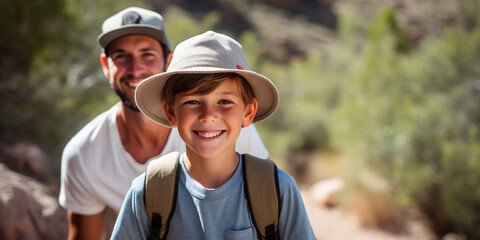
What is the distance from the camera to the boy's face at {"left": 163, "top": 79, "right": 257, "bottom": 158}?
4.08 feet

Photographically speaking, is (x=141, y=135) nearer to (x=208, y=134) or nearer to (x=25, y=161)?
(x=208, y=134)

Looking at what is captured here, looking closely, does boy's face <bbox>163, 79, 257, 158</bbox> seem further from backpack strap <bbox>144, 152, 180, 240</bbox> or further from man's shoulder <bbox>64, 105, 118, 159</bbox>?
man's shoulder <bbox>64, 105, 118, 159</bbox>

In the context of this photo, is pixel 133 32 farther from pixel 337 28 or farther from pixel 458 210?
pixel 337 28

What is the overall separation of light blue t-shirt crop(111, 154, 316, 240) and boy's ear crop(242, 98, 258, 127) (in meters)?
0.23

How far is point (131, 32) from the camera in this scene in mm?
1941

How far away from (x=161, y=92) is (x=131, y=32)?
646 mm

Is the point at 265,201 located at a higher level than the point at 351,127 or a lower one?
lower

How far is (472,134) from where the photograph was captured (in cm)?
614

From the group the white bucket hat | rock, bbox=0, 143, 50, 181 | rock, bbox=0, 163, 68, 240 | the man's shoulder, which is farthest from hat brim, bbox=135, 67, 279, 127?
rock, bbox=0, 143, 50, 181

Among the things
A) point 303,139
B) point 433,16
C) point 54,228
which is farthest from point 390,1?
point 54,228

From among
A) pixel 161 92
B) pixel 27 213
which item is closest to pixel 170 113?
pixel 161 92

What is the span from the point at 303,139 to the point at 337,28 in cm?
2037

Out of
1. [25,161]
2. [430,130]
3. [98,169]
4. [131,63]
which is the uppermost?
[430,130]

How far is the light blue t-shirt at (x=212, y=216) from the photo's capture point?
125cm
